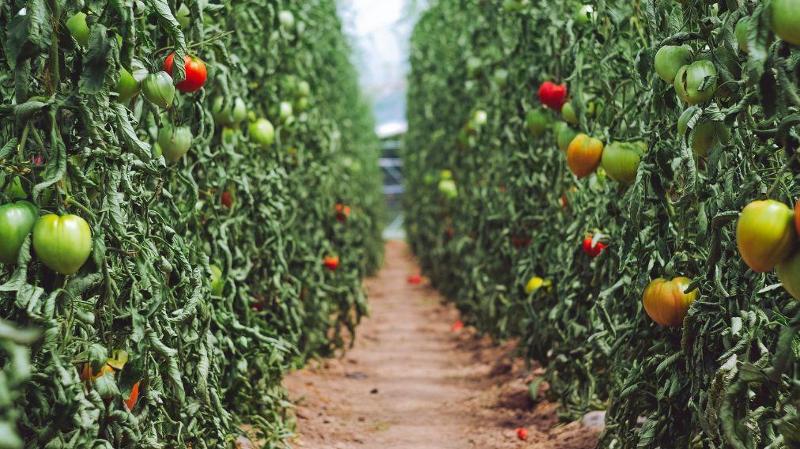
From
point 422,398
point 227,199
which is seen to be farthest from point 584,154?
point 422,398

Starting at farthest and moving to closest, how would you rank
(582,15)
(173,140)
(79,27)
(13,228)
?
(582,15) < (173,140) < (79,27) < (13,228)

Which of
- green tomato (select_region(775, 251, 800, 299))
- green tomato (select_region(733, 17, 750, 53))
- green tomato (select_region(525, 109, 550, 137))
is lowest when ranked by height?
green tomato (select_region(525, 109, 550, 137))

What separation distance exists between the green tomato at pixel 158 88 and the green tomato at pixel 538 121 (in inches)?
79.4

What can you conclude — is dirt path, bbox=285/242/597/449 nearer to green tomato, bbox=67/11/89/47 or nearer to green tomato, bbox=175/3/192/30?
green tomato, bbox=175/3/192/30

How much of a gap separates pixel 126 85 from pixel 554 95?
1.88m

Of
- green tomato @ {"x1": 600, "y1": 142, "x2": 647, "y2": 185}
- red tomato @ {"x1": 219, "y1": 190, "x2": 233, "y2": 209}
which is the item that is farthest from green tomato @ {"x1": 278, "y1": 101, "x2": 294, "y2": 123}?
green tomato @ {"x1": 600, "y1": 142, "x2": 647, "y2": 185}

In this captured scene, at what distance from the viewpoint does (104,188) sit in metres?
1.75

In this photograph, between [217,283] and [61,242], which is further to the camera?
[217,283]

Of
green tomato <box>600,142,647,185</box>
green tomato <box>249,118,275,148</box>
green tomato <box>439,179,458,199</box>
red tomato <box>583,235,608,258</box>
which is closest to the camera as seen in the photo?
green tomato <box>600,142,647,185</box>

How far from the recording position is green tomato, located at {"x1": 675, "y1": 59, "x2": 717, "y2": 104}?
5.91 ft

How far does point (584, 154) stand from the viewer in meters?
2.71

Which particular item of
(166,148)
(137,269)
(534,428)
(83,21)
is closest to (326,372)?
(534,428)

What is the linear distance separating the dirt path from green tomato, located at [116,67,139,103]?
179cm

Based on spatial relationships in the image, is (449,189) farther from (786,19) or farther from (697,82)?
(786,19)
